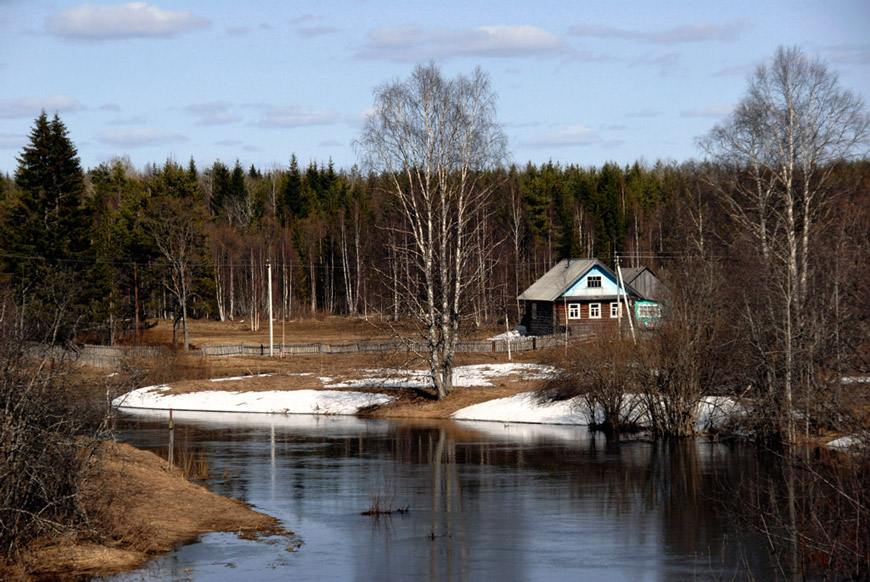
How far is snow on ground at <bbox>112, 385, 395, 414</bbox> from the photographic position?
1790 inches

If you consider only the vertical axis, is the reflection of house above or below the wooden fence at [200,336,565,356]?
above

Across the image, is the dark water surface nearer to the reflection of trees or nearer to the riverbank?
the reflection of trees

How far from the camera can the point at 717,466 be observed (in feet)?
89.2

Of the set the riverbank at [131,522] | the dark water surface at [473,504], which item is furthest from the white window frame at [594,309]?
the riverbank at [131,522]

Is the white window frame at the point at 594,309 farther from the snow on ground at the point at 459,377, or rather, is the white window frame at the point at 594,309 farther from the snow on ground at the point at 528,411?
the snow on ground at the point at 528,411

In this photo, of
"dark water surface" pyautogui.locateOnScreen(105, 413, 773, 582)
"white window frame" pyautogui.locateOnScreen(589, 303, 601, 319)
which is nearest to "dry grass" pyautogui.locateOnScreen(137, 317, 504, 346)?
"white window frame" pyautogui.locateOnScreen(589, 303, 601, 319)

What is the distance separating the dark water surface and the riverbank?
1.88 ft

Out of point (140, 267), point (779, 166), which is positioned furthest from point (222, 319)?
point (779, 166)

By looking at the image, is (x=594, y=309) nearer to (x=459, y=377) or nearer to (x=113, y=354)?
(x=459, y=377)

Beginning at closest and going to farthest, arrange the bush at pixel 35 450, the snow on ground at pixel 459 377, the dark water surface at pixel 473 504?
1. the bush at pixel 35 450
2. the dark water surface at pixel 473 504
3. the snow on ground at pixel 459 377

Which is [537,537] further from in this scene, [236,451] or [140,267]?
[140,267]

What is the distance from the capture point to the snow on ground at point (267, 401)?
4547 centimetres

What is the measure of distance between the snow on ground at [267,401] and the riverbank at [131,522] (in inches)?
805

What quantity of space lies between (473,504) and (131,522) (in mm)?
7877
